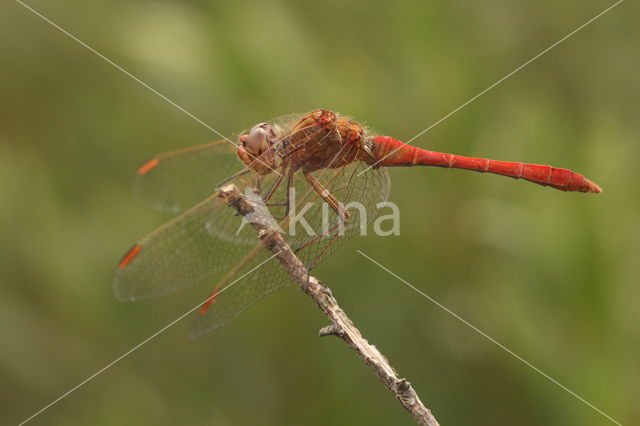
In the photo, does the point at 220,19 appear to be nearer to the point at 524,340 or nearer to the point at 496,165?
the point at 496,165

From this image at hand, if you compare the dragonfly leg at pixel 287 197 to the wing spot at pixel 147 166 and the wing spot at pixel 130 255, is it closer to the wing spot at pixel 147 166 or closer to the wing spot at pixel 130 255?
the wing spot at pixel 130 255

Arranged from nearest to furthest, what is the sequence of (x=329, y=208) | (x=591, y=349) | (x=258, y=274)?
(x=591, y=349)
(x=258, y=274)
(x=329, y=208)

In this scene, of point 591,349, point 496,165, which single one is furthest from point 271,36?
point 591,349

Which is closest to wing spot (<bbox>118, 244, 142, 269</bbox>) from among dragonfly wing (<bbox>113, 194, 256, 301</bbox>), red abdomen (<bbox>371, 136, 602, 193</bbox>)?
dragonfly wing (<bbox>113, 194, 256, 301</bbox>)

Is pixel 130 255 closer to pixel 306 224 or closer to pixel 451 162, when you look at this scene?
pixel 306 224

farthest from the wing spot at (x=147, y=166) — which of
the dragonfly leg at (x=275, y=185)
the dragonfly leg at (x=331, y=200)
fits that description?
the dragonfly leg at (x=331, y=200)

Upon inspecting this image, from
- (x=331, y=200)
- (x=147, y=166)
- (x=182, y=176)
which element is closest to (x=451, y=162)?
(x=331, y=200)
